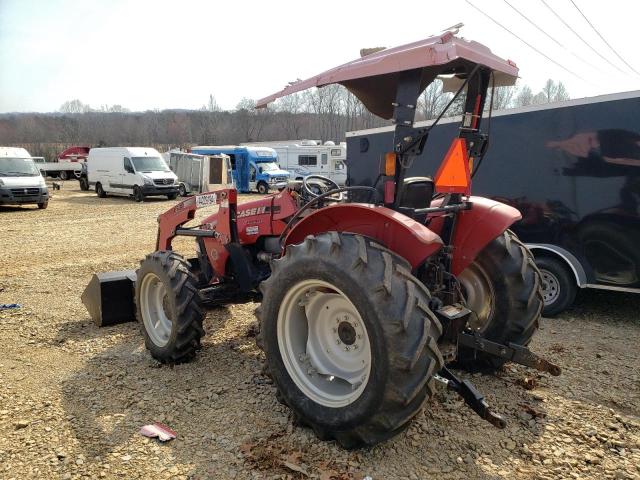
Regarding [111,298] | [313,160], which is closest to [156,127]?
[313,160]

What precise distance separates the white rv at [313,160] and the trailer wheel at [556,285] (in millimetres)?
20510

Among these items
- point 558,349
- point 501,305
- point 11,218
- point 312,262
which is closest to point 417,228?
point 312,262

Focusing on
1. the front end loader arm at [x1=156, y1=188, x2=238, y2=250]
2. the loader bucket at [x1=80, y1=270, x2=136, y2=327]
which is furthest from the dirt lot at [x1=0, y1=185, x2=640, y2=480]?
the front end loader arm at [x1=156, y1=188, x2=238, y2=250]

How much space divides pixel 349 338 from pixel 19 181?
1672cm

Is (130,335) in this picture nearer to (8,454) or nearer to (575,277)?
(8,454)

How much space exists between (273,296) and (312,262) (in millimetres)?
414

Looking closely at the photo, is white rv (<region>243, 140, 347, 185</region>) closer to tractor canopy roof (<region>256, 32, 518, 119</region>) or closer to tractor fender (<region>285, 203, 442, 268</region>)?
tractor canopy roof (<region>256, 32, 518, 119</region>)

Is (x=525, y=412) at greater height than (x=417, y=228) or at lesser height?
lesser

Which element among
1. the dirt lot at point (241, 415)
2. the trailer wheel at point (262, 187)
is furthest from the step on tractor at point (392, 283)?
the trailer wheel at point (262, 187)

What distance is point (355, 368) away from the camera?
120 inches

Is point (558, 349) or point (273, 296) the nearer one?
point (273, 296)

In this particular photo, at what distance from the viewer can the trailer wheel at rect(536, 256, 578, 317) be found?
550cm

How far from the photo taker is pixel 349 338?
305cm

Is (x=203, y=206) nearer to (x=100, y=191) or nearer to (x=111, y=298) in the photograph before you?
(x=111, y=298)
